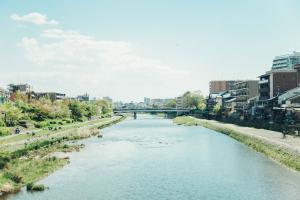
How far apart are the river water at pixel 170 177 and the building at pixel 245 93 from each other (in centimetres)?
8344

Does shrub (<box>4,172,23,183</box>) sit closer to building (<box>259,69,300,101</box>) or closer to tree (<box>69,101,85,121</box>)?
building (<box>259,69,300,101</box>)

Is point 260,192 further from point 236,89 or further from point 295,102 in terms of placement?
point 236,89

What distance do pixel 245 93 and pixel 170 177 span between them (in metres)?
113

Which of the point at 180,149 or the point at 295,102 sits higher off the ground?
the point at 295,102

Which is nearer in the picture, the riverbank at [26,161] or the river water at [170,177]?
the river water at [170,177]

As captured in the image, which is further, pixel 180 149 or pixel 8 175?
pixel 180 149

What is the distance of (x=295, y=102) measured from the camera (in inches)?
3991

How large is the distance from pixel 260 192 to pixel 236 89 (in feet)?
436

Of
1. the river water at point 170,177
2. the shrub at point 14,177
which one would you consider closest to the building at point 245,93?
the river water at point 170,177

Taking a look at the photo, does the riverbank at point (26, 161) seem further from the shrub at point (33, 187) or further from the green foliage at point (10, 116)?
the green foliage at point (10, 116)

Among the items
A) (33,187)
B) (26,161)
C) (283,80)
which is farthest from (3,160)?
(283,80)

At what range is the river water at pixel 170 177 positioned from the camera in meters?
40.6

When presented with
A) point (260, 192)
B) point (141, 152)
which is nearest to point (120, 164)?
point (141, 152)

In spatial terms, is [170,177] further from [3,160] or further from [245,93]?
[245,93]
